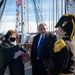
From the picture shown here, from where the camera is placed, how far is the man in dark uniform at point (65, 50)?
3.91 m

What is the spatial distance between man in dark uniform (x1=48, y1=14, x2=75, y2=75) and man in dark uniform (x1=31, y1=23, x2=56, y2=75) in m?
1.68

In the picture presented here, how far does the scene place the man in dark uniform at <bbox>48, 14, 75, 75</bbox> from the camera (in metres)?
3.91

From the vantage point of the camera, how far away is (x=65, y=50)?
3.90 meters

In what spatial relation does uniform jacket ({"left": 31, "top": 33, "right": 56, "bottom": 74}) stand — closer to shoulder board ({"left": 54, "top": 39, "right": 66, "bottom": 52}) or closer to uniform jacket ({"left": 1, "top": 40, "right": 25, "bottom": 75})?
uniform jacket ({"left": 1, "top": 40, "right": 25, "bottom": 75})

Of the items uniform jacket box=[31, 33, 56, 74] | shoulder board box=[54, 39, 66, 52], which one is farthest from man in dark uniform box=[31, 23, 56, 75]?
shoulder board box=[54, 39, 66, 52]

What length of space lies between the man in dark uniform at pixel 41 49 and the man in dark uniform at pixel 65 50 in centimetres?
168

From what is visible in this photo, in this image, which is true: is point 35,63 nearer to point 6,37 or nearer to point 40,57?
point 40,57

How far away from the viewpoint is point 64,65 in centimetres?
394

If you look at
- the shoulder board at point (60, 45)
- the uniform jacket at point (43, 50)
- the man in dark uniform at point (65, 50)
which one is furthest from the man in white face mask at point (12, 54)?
the shoulder board at point (60, 45)

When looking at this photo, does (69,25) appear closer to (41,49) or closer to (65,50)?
(65,50)

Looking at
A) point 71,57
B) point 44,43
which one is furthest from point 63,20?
point 44,43

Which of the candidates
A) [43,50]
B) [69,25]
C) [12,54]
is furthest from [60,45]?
[12,54]

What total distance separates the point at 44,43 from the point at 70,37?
1.80 metres

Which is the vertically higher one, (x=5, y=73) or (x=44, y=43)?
(x=44, y=43)
